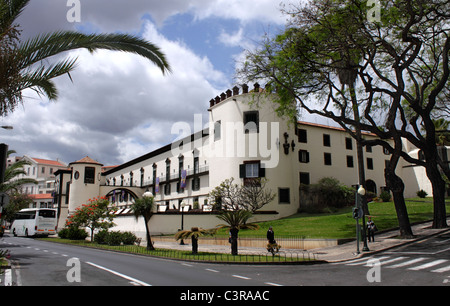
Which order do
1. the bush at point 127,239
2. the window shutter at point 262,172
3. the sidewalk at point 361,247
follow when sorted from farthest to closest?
the window shutter at point 262,172
the bush at point 127,239
the sidewalk at point 361,247

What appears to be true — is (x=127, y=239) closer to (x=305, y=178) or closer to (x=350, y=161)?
(x=305, y=178)

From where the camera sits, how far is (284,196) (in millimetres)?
42875

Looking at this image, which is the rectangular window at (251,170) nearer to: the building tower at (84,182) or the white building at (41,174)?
the building tower at (84,182)

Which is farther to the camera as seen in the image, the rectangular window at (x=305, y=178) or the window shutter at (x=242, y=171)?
the rectangular window at (x=305, y=178)

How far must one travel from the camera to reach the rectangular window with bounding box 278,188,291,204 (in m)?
42.4

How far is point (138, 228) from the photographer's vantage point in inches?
1610

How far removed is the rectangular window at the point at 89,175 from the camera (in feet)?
212

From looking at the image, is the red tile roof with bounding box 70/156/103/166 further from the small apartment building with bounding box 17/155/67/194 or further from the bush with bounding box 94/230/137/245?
the small apartment building with bounding box 17/155/67/194

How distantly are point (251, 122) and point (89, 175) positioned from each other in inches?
1407

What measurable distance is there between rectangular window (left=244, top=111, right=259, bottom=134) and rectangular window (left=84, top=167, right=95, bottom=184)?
115 feet

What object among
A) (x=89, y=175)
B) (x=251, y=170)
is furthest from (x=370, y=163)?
(x=89, y=175)

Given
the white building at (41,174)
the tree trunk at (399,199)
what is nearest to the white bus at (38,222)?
the tree trunk at (399,199)
